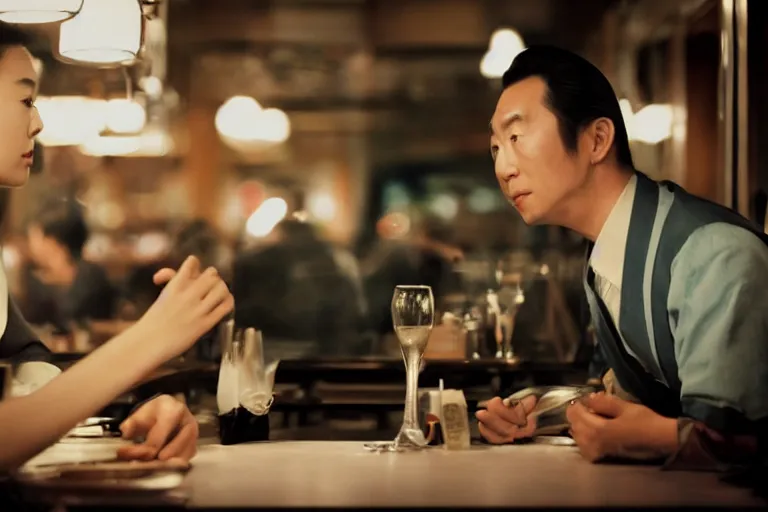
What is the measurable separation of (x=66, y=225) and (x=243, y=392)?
5.77 metres

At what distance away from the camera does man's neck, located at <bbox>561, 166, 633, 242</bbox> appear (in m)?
1.76

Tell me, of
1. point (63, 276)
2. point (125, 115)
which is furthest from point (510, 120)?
point (63, 276)

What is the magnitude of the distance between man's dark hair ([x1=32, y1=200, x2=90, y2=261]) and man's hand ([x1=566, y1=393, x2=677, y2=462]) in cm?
612

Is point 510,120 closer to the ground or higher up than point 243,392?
higher up

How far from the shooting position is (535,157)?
1.78 m

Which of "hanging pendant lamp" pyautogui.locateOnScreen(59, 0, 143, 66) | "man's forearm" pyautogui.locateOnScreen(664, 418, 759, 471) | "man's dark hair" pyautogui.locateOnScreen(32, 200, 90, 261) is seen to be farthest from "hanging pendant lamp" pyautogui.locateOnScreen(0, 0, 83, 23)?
"man's dark hair" pyautogui.locateOnScreen(32, 200, 90, 261)

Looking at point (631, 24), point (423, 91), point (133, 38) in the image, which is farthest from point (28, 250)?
point (133, 38)

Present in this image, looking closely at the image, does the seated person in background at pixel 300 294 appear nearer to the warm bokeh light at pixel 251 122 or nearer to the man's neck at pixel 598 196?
the warm bokeh light at pixel 251 122

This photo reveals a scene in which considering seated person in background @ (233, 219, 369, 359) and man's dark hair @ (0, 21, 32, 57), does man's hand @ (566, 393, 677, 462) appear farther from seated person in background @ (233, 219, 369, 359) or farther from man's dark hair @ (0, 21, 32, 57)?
seated person in background @ (233, 219, 369, 359)

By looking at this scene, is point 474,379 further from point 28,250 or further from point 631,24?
point 28,250

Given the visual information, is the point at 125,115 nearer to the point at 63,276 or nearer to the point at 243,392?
the point at 63,276

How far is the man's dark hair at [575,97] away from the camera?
1773 mm

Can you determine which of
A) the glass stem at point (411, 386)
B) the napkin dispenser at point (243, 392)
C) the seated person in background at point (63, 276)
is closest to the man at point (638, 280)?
the glass stem at point (411, 386)

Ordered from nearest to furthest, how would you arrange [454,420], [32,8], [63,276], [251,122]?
1. [454,420]
2. [32,8]
3. [251,122]
4. [63,276]
